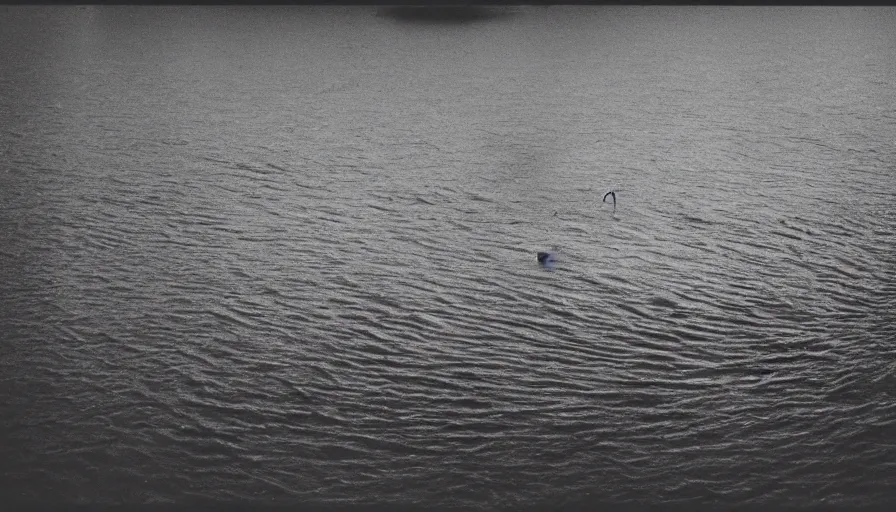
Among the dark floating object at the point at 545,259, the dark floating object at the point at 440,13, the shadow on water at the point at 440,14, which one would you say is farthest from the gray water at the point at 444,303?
the dark floating object at the point at 440,13

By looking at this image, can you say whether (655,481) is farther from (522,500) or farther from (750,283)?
(750,283)

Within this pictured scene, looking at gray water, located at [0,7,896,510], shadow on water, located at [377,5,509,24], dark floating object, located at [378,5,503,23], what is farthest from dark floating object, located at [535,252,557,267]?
dark floating object, located at [378,5,503,23]

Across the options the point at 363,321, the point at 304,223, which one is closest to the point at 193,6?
the point at 304,223

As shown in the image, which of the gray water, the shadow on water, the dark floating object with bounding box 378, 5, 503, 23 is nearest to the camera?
the gray water

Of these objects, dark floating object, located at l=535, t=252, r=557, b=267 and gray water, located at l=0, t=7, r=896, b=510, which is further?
dark floating object, located at l=535, t=252, r=557, b=267

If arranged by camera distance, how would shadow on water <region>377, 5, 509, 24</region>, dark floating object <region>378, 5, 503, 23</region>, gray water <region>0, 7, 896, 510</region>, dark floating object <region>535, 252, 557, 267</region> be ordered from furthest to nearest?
1. dark floating object <region>378, 5, 503, 23</region>
2. shadow on water <region>377, 5, 509, 24</region>
3. dark floating object <region>535, 252, 557, 267</region>
4. gray water <region>0, 7, 896, 510</region>

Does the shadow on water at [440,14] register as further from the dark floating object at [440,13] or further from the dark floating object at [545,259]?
the dark floating object at [545,259]

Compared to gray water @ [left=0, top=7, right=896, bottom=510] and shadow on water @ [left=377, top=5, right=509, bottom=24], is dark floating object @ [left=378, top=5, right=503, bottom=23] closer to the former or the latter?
shadow on water @ [left=377, top=5, right=509, bottom=24]

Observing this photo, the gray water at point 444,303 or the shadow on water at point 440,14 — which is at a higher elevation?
the shadow on water at point 440,14

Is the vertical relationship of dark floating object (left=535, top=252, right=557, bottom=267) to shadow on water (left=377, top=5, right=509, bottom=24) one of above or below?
below
